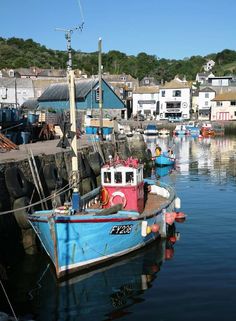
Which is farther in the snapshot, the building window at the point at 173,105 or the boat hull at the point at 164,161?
the building window at the point at 173,105

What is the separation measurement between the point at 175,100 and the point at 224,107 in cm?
1158

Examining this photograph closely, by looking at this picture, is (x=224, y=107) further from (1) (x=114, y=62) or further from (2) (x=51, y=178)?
(2) (x=51, y=178)

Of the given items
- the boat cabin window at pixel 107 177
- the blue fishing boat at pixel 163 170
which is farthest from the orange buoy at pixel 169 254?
the blue fishing boat at pixel 163 170

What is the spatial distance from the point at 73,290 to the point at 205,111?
98.3 m

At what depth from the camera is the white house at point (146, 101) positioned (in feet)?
354

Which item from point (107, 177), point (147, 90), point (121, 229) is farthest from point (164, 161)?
point (147, 90)

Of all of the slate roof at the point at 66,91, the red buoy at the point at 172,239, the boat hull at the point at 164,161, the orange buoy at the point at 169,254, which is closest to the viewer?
the orange buoy at the point at 169,254

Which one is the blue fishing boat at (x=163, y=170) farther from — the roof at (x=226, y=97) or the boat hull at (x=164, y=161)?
the roof at (x=226, y=97)

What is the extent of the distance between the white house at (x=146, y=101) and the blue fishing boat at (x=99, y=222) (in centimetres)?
8959

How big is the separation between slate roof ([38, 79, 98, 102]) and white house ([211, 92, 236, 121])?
47123 millimetres

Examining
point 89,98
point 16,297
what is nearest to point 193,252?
point 16,297

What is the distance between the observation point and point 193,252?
17.9 meters

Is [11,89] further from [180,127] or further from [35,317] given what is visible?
[35,317]

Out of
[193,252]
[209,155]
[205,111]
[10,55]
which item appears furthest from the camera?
[10,55]
